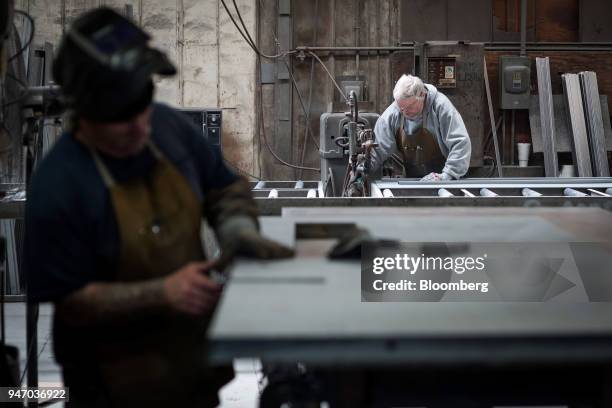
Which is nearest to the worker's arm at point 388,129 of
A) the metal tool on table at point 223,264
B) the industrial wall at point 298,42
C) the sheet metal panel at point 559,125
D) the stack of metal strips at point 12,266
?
the stack of metal strips at point 12,266

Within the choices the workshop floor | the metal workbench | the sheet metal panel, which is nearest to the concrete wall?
the sheet metal panel

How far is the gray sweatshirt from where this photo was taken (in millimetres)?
6457

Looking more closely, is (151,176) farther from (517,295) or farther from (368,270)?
(517,295)

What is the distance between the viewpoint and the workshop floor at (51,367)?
4.53m

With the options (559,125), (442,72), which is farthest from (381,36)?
(559,125)

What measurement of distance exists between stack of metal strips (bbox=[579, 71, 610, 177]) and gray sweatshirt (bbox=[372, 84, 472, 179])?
359 centimetres

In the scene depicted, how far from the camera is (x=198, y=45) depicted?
Result: 33.9 feet

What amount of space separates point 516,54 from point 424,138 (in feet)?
13.3

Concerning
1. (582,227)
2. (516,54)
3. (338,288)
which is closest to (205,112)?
(516,54)

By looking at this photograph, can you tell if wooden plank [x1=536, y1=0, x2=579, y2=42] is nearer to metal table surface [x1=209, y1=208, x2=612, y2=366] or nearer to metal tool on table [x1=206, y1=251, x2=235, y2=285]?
metal table surface [x1=209, y1=208, x2=612, y2=366]

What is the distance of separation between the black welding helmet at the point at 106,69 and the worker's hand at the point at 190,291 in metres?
0.39

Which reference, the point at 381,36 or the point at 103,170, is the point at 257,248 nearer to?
the point at 103,170

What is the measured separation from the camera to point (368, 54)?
10.5 m

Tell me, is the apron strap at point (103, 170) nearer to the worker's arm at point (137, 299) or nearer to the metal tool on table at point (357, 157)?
the worker's arm at point (137, 299)
